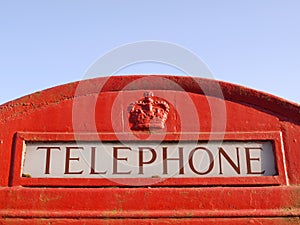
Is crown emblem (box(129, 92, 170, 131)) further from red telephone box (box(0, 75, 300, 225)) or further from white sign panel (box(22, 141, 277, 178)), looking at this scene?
white sign panel (box(22, 141, 277, 178))

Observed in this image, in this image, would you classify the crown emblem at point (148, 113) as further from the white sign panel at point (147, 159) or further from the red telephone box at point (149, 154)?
the white sign panel at point (147, 159)

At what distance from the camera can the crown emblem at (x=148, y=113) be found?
14.3 feet

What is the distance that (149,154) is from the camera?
425 cm

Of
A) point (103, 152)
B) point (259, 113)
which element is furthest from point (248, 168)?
point (103, 152)

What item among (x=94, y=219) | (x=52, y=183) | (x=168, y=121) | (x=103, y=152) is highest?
(x=168, y=121)

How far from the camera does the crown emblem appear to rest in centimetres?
436

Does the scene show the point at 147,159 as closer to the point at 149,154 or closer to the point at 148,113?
the point at 149,154

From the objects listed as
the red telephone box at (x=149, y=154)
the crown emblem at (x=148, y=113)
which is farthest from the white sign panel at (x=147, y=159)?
the crown emblem at (x=148, y=113)

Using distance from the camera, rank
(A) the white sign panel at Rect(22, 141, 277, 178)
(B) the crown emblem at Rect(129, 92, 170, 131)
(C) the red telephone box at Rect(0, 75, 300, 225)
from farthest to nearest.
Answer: (B) the crown emblem at Rect(129, 92, 170, 131) < (A) the white sign panel at Rect(22, 141, 277, 178) < (C) the red telephone box at Rect(0, 75, 300, 225)

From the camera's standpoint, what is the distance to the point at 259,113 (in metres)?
4.46

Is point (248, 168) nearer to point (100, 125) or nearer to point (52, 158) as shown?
point (100, 125)

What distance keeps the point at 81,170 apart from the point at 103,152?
252mm

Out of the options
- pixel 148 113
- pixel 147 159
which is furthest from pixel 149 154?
pixel 148 113

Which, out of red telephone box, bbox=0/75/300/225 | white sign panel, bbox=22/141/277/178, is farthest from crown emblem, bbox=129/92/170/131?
white sign panel, bbox=22/141/277/178
